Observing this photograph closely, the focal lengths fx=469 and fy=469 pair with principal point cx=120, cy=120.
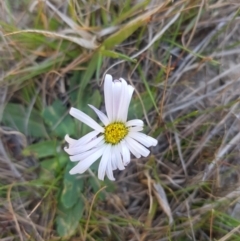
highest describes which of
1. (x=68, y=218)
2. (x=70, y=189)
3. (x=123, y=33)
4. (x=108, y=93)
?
(x=123, y=33)

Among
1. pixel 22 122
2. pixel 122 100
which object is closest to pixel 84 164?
pixel 122 100

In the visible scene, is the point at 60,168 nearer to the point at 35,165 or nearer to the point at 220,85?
the point at 35,165

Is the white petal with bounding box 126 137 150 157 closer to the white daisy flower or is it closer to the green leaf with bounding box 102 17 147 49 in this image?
the white daisy flower

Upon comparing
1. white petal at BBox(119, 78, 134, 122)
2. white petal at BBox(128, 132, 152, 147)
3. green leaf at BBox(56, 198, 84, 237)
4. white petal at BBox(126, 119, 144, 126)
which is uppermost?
white petal at BBox(119, 78, 134, 122)

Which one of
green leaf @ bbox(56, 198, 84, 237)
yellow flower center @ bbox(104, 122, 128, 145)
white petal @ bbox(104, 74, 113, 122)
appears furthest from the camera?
green leaf @ bbox(56, 198, 84, 237)

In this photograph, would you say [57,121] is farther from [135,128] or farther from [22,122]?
[135,128]

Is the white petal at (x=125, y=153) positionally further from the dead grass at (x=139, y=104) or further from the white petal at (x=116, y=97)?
the dead grass at (x=139, y=104)

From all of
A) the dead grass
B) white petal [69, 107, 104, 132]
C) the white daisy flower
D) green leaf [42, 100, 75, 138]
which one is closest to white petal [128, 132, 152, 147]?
the white daisy flower
